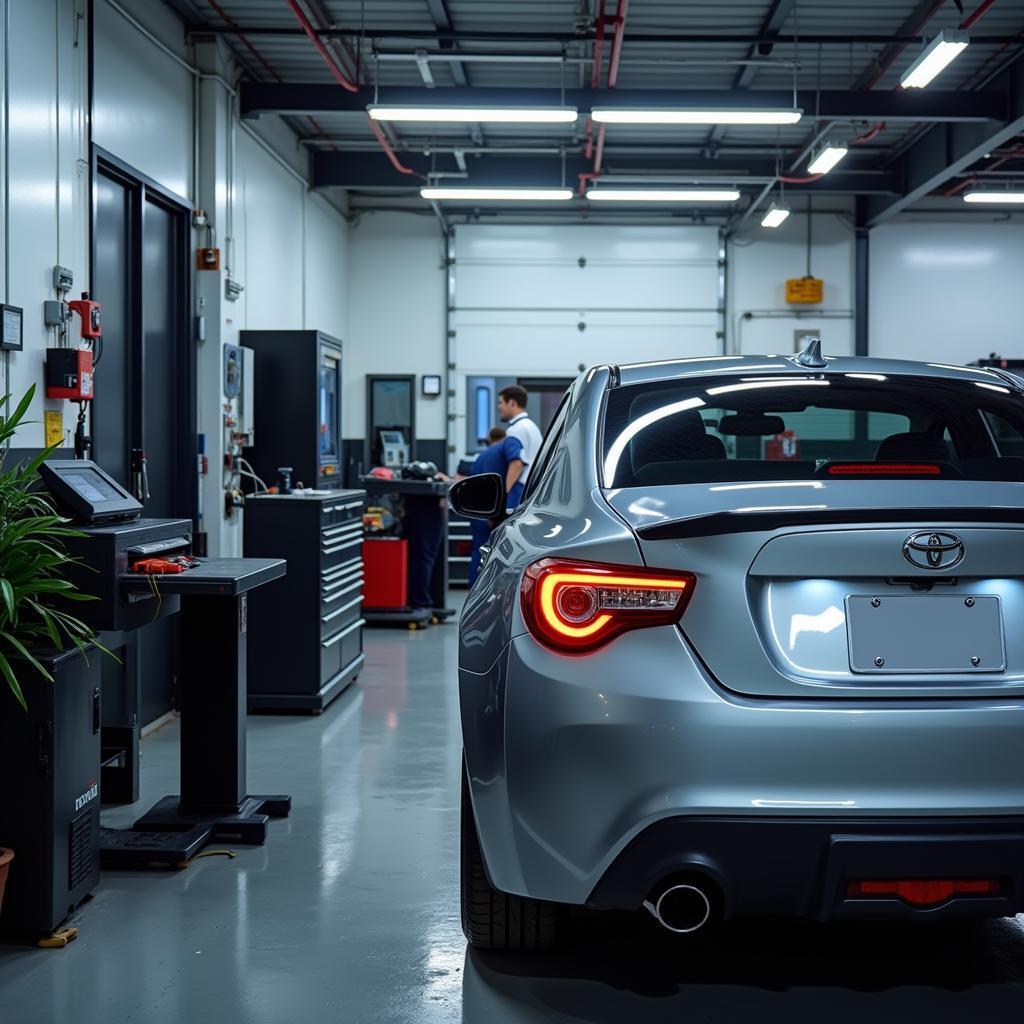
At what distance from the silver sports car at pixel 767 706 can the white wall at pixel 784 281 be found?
10.3 meters

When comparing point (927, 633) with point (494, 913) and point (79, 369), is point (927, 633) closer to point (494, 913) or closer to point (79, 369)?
point (494, 913)

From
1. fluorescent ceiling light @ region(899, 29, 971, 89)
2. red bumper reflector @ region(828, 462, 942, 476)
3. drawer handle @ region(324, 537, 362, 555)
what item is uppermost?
fluorescent ceiling light @ region(899, 29, 971, 89)

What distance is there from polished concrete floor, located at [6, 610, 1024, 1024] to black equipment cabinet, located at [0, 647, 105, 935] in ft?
0.31

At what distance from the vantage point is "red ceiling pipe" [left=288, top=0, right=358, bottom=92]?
622cm

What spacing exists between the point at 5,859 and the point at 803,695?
6.19 feet

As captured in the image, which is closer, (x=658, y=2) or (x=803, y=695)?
(x=803, y=695)

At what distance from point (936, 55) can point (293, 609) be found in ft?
14.0

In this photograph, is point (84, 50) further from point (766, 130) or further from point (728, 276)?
point (728, 276)

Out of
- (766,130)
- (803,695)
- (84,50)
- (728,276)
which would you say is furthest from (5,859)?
(728,276)

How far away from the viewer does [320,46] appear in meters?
6.84

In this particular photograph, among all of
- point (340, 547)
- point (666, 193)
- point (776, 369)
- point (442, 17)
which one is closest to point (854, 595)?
point (776, 369)

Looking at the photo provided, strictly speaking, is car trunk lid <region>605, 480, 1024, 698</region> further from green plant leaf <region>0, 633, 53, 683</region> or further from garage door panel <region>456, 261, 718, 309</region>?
garage door panel <region>456, 261, 718, 309</region>

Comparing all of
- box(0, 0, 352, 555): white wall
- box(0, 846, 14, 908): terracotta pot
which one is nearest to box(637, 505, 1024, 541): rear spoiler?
box(0, 846, 14, 908): terracotta pot

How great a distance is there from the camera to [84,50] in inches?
194
